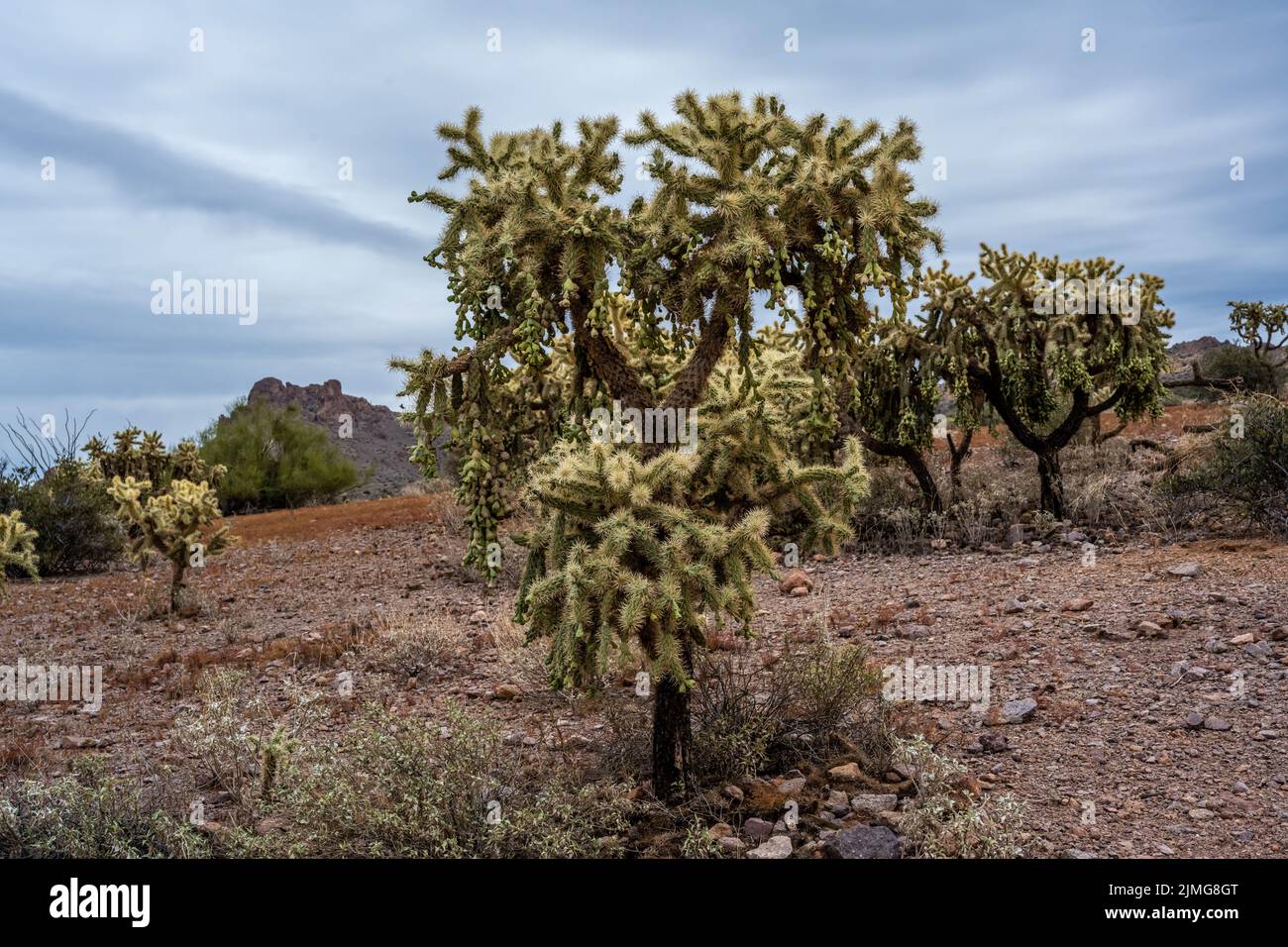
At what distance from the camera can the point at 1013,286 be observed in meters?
13.0

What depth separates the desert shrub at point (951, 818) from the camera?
4.61 m

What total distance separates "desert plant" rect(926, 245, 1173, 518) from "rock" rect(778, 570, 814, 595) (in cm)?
379

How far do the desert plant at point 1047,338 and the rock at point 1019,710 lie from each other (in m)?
6.94

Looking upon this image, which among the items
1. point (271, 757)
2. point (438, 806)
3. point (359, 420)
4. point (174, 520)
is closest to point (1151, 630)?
point (438, 806)

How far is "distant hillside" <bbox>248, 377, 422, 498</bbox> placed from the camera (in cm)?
4447

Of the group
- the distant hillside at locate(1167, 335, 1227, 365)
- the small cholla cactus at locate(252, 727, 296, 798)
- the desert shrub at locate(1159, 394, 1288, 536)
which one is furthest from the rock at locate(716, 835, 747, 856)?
the distant hillside at locate(1167, 335, 1227, 365)

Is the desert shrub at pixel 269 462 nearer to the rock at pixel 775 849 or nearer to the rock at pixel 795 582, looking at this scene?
the rock at pixel 795 582

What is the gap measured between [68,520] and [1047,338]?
50.9 ft

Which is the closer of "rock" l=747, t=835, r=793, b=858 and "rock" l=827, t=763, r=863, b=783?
"rock" l=747, t=835, r=793, b=858

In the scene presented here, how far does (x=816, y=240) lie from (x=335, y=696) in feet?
17.0

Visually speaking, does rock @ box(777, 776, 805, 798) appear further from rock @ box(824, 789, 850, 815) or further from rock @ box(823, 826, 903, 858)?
rock @ box(823, 826, 903, 858)

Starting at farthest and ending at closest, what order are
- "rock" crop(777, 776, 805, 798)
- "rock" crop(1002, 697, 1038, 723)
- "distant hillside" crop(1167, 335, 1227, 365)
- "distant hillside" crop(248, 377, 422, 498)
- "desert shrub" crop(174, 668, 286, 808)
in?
"distant hillside" crop(248, 377, 422, 498) < "distant hillside" crop(1167, 335, 1227, 365) < "rock" crop(1002, 697, 1038, 723) < "desert shrub" crop(174, 668, 286, 808) < "rock" crop(777, 776, 805, 798)

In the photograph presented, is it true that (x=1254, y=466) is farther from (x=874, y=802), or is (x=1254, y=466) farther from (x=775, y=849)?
(x=775, y=849)

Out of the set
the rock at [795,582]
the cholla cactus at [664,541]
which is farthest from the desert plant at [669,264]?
the rock at [795,582]
